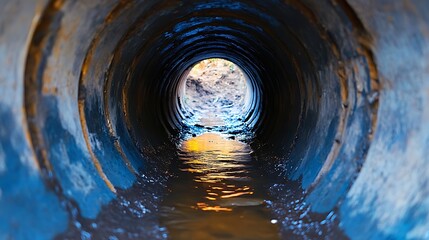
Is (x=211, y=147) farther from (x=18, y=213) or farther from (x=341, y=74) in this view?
(x=18, y=213)

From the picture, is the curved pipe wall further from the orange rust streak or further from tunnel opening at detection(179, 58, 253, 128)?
tunnel opening at detection(179, 58, 253, 128)

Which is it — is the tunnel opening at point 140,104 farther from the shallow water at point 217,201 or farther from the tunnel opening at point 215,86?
the tunnel opening at point 215,86

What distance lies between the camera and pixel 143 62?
796 centimetres

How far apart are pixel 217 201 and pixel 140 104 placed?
343 centimetres

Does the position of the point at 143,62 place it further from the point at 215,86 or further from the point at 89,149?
the point at 215,86

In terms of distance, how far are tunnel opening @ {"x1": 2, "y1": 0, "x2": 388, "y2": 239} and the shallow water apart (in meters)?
0.15

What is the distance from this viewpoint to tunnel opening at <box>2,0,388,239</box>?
4023mm

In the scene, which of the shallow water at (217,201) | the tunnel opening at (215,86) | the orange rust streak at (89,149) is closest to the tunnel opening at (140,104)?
the orange rust streak at (89,149)

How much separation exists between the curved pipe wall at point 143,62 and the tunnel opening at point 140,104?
0.02 metres

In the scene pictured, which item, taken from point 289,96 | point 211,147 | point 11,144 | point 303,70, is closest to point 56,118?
point 11,144

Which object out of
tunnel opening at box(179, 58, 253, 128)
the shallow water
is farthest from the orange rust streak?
tunnel opening at box(179, 58, 253, 128)

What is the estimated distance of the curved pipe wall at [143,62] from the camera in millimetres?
3381

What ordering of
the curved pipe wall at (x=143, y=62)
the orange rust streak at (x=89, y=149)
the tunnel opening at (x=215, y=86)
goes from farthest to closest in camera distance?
the tunnel opening at (x=215, y=86), the orange rust streak at (x=89, y=149), the curved pipe wall at (x=143, y=62)

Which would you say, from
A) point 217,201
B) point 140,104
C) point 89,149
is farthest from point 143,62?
point 89,149
